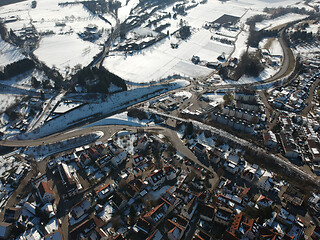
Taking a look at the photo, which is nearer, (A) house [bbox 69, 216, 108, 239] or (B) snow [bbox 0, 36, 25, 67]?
(A) house [bbox 69, 216, 108, 239]

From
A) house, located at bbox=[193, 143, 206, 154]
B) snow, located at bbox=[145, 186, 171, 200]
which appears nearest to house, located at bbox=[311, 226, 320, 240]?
house, located at bbox=[193, 143, 206, 154]

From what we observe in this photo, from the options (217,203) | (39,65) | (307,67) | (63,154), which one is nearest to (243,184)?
(217,203)

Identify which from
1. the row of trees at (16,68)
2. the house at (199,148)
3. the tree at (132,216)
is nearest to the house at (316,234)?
the house at (199,148)

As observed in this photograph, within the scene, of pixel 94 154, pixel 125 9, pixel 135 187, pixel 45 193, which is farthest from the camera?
pixel 125 9

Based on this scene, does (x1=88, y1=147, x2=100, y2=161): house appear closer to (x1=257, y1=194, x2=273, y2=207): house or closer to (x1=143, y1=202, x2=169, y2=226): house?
(x1=143, y1=202, x2=169, y2=226): house

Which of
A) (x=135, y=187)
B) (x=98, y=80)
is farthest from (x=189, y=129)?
(x=98, y=80)

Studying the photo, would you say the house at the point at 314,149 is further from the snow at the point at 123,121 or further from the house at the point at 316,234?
the snow at the point at 123,121

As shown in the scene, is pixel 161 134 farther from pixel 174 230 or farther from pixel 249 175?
pixel 174 230
